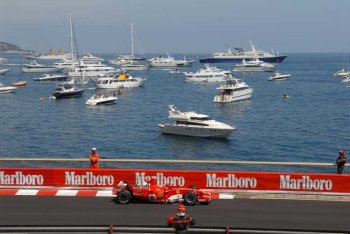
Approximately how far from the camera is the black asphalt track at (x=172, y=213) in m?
18.8

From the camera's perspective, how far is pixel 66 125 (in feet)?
257

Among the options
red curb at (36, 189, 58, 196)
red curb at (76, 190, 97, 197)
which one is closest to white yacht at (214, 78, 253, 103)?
red curb at (76, 190, 97, 197)

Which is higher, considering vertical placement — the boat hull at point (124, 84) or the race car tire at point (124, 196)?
the race car tire at point (124, 196)

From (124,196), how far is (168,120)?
63028mm

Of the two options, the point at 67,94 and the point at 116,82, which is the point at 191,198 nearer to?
the point at 67,94

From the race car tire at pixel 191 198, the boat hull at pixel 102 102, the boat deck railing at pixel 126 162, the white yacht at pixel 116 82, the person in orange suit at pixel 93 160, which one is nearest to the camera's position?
the race car tire at pixel 191 198

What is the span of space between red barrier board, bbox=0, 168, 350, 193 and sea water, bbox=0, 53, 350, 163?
32.7 m

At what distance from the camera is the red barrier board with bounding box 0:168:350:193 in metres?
22.8

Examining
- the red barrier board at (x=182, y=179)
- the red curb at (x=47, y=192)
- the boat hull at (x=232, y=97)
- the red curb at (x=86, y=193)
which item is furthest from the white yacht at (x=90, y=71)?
the red curb at (x=86, y=193)

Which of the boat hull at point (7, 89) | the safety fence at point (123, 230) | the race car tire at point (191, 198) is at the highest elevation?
the safety fence at point (123, 230)

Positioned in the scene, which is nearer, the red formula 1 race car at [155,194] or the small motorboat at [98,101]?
the red formula 1 race car at [155,194]

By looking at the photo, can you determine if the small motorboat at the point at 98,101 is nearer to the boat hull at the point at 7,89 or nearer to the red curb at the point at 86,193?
the boat hull at the point at 7,89

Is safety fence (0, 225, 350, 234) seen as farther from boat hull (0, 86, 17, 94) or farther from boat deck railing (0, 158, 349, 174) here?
boat hull (0, 86, 17, 94)

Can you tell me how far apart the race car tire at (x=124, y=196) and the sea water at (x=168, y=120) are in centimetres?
3512
